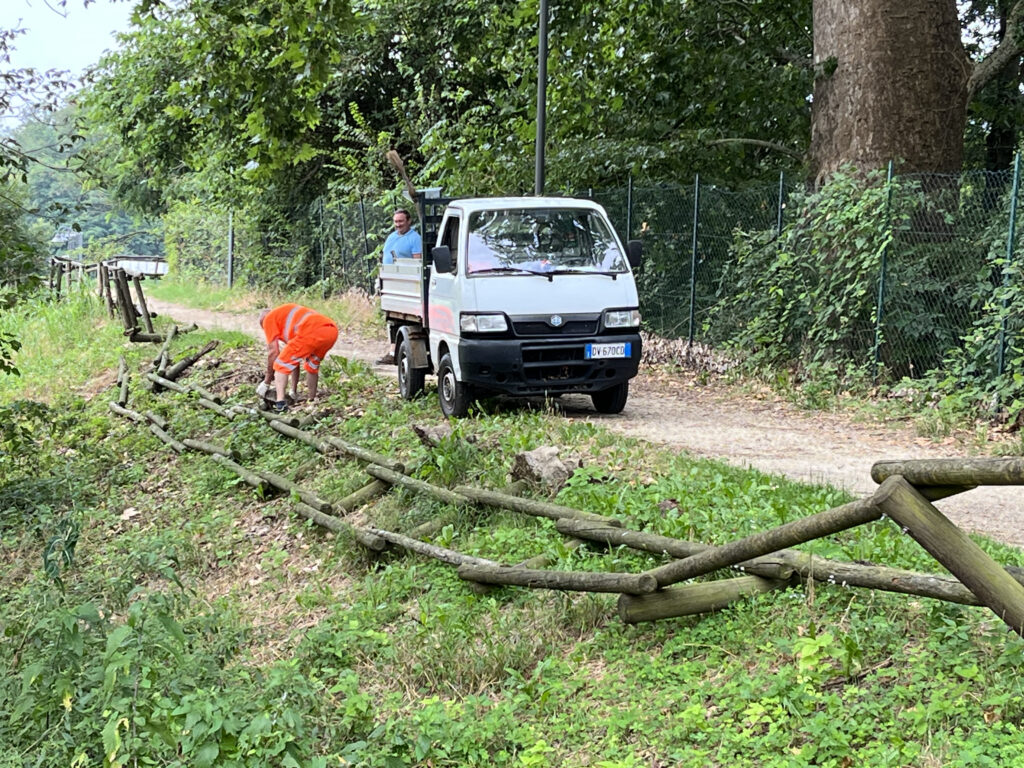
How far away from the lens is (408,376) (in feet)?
41.2

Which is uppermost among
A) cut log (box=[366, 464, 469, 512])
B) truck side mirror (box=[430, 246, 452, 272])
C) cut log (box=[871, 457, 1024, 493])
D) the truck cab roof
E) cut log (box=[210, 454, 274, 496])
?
the truck cab roof

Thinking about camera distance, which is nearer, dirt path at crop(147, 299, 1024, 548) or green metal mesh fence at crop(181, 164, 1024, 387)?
dirt path at crop(147, 299, 1024, 548)

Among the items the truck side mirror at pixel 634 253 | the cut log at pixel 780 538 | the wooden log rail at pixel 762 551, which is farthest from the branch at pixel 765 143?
the cut log at pixel 780 538

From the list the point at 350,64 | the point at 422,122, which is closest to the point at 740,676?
the point at 422,122

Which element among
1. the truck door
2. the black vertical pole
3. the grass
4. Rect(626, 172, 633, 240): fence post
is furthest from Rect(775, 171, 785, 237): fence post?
the grass

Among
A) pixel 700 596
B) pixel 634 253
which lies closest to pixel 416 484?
pixel 700 596

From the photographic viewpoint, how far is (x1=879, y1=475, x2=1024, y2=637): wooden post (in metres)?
3.96

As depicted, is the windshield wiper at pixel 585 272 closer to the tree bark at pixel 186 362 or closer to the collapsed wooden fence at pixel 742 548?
the collapsed wooden fence at pixel 742 548

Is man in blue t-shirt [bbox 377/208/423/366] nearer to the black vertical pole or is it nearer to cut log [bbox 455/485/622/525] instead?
the black vertical pole

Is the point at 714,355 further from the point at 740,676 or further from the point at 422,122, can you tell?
the point at 422,122

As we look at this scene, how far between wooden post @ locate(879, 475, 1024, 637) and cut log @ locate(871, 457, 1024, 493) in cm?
5

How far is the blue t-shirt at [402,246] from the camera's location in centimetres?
1380

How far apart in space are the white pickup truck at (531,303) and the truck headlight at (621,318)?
10mm

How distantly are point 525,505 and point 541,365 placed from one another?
3.51 metres
